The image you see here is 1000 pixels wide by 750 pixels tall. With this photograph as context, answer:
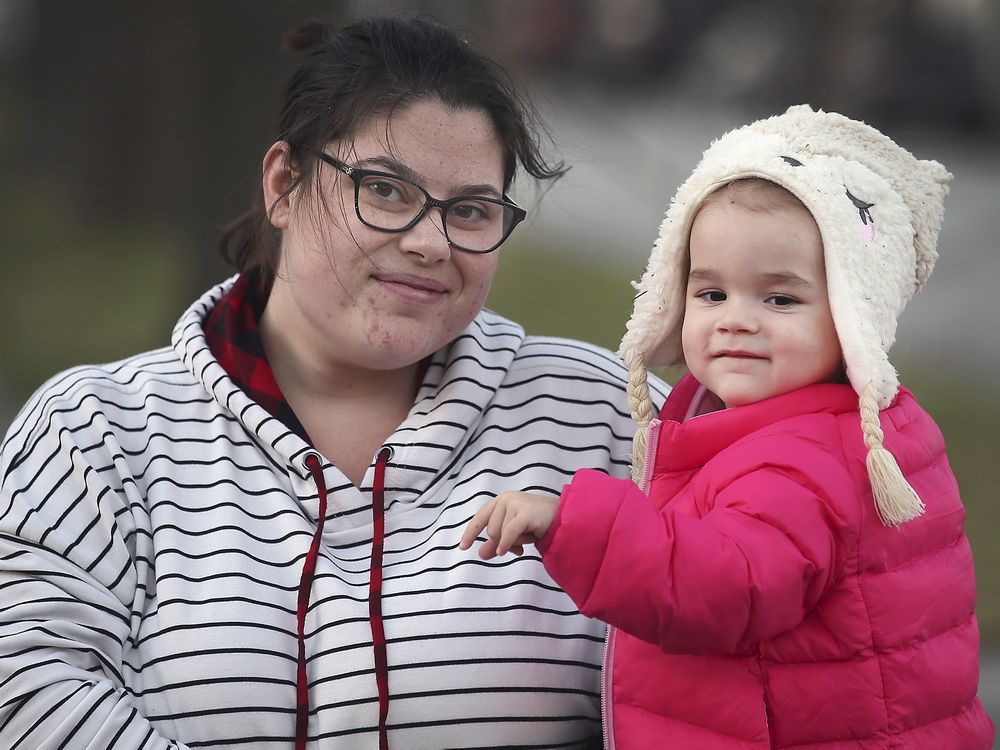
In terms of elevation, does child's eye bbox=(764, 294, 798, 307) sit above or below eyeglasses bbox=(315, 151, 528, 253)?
below

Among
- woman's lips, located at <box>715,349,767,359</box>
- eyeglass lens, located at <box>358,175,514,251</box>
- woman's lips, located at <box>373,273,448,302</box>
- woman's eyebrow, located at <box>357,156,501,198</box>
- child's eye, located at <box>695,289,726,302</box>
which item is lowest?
woman's lips, located at <box>715,349,767,359</box>

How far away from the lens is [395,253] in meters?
2.42

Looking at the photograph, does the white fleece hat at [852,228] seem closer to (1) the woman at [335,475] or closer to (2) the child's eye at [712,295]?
(2) the child's eye at [712,295]

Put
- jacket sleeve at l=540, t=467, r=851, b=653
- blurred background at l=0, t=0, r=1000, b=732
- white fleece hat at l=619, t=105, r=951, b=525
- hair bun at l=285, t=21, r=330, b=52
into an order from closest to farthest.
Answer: jacket sleeve at l=540, t=467, r=851, b=653
white fleece hat at l=619, t=105, r=951, b=525
hair bun at l=285, t=21, r=330, b=52
blurred background at l=0, t=0, r=1000, b=732

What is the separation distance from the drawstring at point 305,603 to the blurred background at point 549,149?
836 mm

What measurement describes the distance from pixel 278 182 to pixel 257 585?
859mm

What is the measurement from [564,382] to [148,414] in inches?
34.7

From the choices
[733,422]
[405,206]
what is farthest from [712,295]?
[405,206]

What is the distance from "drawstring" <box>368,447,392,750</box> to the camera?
2.24 meters

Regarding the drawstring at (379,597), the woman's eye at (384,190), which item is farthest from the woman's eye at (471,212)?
the drawstring at (379,597)

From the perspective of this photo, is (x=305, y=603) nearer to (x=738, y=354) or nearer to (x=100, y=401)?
(x=100, y=401)

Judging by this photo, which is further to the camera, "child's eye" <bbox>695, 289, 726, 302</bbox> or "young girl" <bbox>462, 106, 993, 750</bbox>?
"child's eye" <bbox>695, 289, 726, 302</bbox>

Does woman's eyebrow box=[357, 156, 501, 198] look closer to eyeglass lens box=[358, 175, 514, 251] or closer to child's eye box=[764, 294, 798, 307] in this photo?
eyeglass lens box=[358, 175, 514, 251]

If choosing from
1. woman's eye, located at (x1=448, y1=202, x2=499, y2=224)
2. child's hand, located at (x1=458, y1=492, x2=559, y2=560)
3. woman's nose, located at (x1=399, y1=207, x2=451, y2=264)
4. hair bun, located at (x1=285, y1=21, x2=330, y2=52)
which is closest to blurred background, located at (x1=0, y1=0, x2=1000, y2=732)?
hair bun, located at (x1=285, y1=21, x2=330, y2=52)
